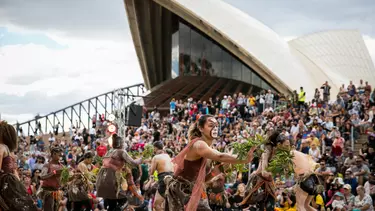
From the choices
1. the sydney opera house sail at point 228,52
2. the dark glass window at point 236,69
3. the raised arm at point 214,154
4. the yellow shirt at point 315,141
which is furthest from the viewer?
the dark glass window at point 236,69

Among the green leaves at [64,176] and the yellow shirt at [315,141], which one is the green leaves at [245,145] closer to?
the green leaves at [64,176]

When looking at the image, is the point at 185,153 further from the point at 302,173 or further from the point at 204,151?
the point at 302,173

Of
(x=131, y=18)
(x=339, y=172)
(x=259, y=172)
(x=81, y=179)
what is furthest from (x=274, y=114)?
(x=131, y=18)

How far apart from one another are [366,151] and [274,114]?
7686mm

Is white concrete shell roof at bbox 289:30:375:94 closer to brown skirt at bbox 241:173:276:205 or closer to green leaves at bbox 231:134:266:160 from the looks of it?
brown skirt at bbox 241:173:276:205

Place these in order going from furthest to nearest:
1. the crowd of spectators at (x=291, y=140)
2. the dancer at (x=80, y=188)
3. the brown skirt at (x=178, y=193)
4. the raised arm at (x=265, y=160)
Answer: the crowd of spectators at (x=291, y=140) < the dancer at (x=80, y=188) < the raised arm at (x=265, y=160) < the brown skirt at (x=178, y=193)

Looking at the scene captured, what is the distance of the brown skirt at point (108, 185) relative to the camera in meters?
13.4

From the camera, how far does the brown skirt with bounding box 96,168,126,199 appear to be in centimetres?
1335

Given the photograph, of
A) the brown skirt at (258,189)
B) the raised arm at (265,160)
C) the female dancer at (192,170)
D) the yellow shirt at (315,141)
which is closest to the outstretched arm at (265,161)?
the raised arm at (265,160)

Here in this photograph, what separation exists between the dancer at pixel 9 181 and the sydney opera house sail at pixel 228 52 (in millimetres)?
31084

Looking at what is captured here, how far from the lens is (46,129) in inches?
1820

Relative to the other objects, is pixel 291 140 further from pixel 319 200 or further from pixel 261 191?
pixel 319 200

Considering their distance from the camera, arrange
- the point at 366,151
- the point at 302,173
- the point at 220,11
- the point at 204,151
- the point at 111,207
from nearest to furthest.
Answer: the point at 204,151 < the point at 302,173 < the point at 111,207 < the point at 366,151 < the point at 220,11

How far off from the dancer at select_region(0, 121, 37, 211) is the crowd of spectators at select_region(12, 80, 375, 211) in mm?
3075
